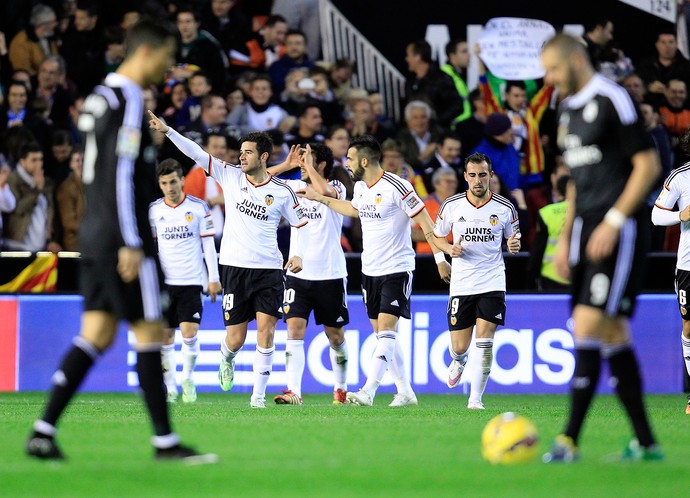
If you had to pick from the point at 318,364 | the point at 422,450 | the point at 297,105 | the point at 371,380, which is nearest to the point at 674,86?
the point at 297,105

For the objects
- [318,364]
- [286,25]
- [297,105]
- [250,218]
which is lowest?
[318,364]

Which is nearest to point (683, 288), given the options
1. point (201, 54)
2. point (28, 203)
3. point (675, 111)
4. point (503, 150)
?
point (503, 150)

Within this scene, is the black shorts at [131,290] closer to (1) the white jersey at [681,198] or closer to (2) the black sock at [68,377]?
(2) the black sock at [68,377]

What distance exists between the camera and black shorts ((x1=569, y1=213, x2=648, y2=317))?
698 centimetres

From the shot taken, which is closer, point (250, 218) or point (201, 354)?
point (250, 218)

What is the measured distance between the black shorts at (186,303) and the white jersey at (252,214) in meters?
1.02

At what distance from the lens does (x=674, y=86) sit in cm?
1892

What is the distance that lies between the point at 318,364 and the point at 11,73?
6.29 meters

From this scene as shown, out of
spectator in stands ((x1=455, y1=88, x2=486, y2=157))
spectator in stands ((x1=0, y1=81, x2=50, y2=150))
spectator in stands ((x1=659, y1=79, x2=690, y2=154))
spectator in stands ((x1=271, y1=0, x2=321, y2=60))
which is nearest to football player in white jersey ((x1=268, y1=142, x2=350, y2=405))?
spectator in stands ((x1=0, y1=81, x2=50, y2=150))

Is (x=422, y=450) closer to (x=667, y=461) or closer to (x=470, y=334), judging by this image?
(x=667, y=461)

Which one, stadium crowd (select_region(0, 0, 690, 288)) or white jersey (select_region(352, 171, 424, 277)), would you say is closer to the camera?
white jersey (select_region(352, 171, 424, 277))

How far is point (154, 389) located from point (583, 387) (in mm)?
2279

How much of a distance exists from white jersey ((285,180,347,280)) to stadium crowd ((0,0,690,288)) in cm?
223

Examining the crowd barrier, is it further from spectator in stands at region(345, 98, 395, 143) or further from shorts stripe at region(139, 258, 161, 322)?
shorts stripe at region(139, 258, 161, 322)
